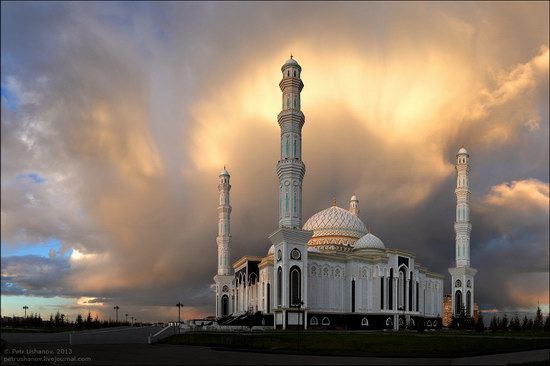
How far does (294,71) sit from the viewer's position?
236 feet

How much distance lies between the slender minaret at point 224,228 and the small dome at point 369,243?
2227 cm

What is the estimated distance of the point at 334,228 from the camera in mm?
88188

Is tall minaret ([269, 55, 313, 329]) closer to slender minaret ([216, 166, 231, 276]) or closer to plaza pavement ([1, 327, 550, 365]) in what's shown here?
slender minaret ([216, 166, 231, 276])

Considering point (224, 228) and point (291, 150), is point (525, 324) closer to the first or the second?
point (291, 150)

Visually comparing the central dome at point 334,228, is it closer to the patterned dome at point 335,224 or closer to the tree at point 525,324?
the patterned dome at point 335,224

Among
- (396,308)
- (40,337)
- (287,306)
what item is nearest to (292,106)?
(287,306)

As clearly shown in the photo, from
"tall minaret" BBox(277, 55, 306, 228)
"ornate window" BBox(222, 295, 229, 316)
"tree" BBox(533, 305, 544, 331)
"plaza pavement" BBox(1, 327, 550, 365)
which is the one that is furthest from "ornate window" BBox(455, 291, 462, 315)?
"plaza pavement" BBox(1, 327, 550, 365)

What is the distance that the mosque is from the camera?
2707 inches

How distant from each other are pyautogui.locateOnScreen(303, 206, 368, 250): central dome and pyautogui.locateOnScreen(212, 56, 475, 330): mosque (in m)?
0.15

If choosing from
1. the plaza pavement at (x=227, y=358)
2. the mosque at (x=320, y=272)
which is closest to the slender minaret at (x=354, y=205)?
the mosque at (x=320, y=272)

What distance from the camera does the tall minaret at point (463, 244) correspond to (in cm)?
8994

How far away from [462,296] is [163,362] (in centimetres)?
7216

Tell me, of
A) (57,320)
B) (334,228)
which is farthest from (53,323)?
(334,228)

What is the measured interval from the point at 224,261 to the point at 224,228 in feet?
18.0
